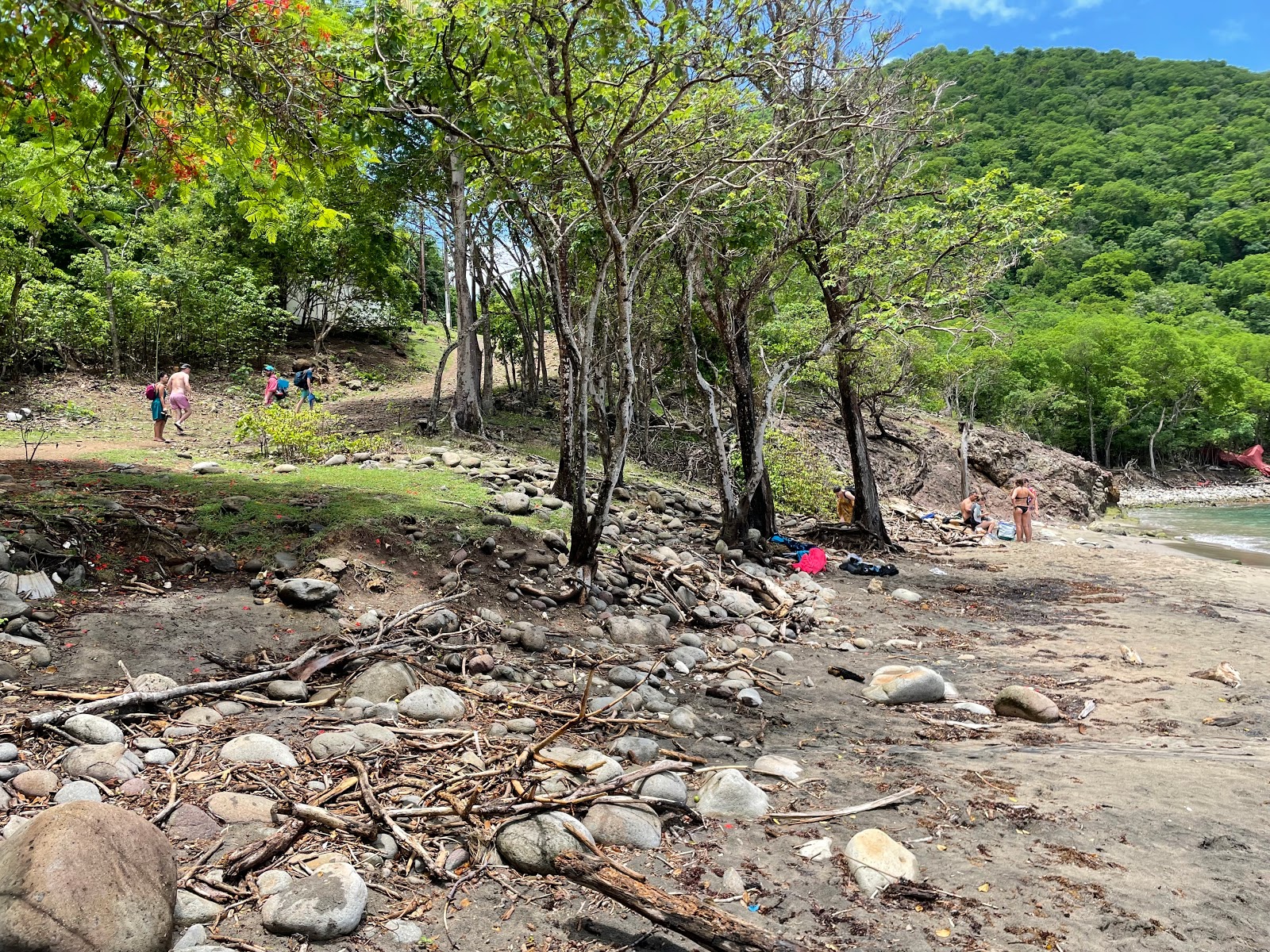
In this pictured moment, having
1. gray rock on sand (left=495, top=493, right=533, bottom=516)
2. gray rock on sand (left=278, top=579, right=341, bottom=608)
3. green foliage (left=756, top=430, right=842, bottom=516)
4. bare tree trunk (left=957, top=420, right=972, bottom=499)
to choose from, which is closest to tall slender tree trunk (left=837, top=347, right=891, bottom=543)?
green foliage (left=756, top=430, right=842, bottom=516)

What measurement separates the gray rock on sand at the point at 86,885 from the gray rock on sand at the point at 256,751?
1.13 metres

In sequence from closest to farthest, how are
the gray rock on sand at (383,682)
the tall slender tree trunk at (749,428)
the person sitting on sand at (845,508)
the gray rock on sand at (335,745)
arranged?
the gray rock on sand at (335,745) → the gray rock on sand at (383,682) → the tall slender tree trunk at (749,428) → the person sitting on sand at (845,508)

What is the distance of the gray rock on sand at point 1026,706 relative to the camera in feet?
18.1

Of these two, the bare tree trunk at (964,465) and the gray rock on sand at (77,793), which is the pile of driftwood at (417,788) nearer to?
the gray rock on sand at (77,793)

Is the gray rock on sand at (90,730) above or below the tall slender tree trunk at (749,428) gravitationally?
below

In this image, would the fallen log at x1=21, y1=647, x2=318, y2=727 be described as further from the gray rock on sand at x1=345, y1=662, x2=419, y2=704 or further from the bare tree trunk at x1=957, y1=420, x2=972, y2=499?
the bare tree trunk at x1=957, y1=420, x2=972, y2=499

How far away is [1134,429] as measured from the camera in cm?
5138

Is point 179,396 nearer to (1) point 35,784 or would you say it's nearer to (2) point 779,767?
(1) point 35,784

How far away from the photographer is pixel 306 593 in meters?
5.83

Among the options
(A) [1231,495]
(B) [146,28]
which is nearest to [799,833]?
(B) [146,28]

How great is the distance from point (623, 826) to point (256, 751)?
196 centimetres

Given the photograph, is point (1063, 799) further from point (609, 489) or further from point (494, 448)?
point (494, 448)

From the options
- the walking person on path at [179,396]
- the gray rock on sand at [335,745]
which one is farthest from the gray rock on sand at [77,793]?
the walking person on path at [179,396]

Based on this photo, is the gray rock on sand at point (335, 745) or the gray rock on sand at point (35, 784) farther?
A: the gray rock on sand at point (335, 745)
